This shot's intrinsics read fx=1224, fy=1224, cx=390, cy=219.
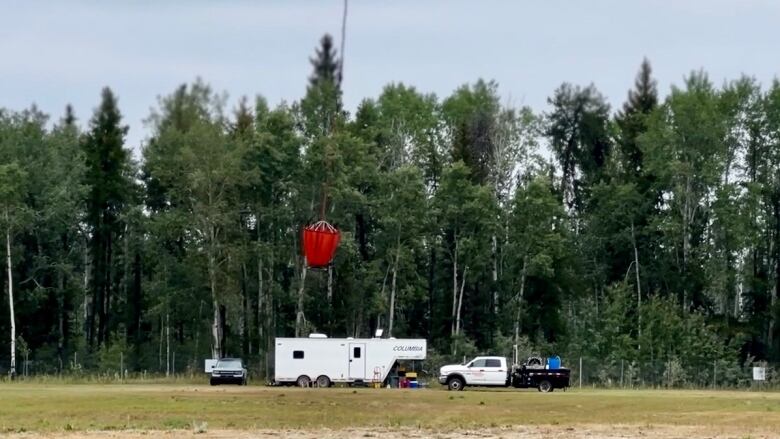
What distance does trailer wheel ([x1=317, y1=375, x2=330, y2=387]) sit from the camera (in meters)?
57.2

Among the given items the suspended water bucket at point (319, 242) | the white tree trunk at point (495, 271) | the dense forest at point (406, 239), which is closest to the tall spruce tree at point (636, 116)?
the dense forest at point (406, 239)

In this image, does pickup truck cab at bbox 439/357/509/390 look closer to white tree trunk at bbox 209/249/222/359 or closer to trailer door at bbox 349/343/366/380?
trailer door at bbox 349/343/366/380

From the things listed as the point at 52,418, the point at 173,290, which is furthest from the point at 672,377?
the point at 52,418

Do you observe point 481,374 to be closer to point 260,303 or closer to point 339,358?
point 339,358

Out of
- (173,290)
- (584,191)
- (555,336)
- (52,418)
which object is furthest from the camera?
(584,191)

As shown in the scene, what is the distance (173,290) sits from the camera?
2891 inches

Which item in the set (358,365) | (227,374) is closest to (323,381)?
(358,365)

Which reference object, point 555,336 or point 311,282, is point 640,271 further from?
point 311,282

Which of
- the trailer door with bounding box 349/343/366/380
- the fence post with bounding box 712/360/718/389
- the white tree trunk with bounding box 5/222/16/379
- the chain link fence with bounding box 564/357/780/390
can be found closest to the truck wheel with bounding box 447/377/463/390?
the trailer door with bounding box 349/343/366/380

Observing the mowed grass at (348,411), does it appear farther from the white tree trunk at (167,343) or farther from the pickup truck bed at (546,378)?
the white tree trunk at (167,343)

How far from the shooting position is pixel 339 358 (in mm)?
57438

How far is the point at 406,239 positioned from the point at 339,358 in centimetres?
1971

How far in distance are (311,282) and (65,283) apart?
17.3 metres

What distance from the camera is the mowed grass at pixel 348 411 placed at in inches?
1152
